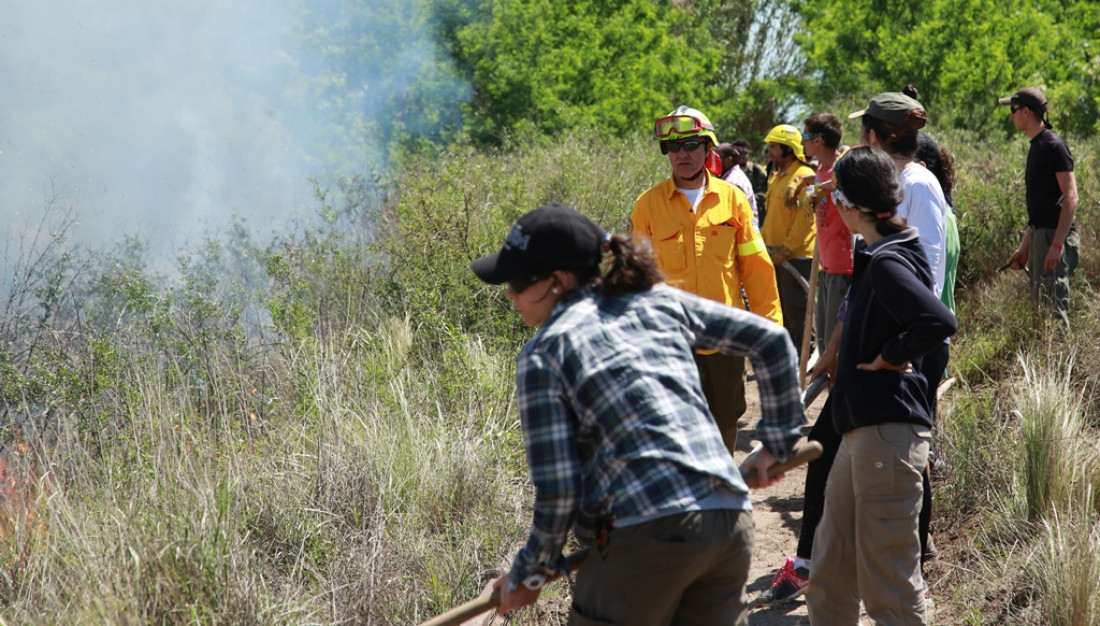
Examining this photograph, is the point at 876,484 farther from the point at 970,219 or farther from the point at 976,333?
the point at 970,219

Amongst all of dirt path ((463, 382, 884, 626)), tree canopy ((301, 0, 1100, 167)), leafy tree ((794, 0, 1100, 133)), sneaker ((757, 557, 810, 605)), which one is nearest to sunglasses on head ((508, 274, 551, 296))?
dirt path ((463, 382, 884, 626))

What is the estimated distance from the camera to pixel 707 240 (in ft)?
15.1

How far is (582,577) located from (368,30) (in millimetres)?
14536

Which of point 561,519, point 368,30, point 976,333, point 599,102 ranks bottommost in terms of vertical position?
point 976,333

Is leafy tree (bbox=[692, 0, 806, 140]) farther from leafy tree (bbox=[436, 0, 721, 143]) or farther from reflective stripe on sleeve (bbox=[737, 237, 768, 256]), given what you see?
reflective stripe on sleeve (bbox=[737, 237, 768, 256])

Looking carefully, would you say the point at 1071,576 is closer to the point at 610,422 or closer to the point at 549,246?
the point at 610,422

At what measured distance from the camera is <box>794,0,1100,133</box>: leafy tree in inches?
658

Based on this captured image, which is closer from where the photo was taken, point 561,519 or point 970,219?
point 561,519

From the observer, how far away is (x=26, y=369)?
4992 millimetres

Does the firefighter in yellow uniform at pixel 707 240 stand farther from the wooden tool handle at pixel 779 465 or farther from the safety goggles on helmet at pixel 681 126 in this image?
the wooden tool handle at pixel 779 465

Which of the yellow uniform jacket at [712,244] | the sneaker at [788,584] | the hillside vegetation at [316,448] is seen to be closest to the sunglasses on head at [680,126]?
the yellow uniform jacket at [712,244]

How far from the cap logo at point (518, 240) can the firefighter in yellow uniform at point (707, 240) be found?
2.13 meters

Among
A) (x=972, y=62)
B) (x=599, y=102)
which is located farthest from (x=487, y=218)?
(x=972, y=62)

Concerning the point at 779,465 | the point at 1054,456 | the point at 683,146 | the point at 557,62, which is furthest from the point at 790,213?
the point at 557,62
